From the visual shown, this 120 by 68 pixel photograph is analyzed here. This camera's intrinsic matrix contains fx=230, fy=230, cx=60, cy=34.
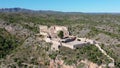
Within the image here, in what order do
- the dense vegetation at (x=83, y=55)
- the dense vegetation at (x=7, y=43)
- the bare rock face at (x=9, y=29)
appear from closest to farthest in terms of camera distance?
the dense vegetation at (x=83, y=55) → the dense vegetation at (x=7, y=43) → the bare rock face at (x=9, y=29)

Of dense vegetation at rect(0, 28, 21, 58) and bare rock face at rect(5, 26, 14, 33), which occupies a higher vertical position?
bare rock face at rect(5, 26, 14, 33)

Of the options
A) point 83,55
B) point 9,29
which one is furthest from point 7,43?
point 83,55

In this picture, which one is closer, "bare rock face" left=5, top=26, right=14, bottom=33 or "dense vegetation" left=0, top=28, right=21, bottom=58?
"dense vegetation" left=0, top=28, right=21, bottom=58

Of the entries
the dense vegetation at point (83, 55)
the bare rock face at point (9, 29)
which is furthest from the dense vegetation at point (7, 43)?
the dense vegetation at point (83, 55)

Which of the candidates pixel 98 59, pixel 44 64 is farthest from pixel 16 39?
pixel 98 59

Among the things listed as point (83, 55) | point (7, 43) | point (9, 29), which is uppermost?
Result: point (9, 29)

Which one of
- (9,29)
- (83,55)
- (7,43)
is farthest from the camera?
(9,29)

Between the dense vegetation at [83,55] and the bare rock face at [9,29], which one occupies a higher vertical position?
the bare rock face at [9,29]

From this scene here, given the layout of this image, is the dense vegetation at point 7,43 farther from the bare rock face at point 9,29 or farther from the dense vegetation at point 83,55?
the dense vegetation at point 83,55

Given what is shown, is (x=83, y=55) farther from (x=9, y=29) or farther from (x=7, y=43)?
(x=9, y=29)

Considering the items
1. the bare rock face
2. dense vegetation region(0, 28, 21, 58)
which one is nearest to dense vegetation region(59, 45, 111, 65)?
dense vegetation region(0, 28, 21, 58)

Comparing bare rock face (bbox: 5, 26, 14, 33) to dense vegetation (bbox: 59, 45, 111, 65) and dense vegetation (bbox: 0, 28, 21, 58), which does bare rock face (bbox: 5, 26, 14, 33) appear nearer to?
dense vegetation (bbox: 0, 28, 21, 58)

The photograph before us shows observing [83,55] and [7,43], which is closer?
[83,55]
